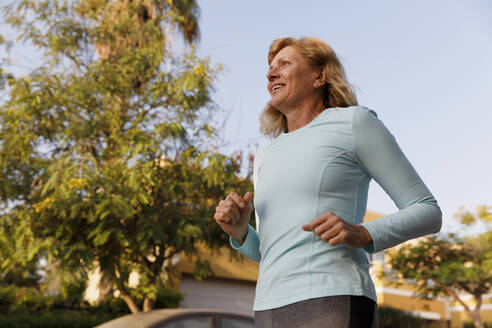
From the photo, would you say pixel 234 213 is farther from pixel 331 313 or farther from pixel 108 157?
pixel 108 157

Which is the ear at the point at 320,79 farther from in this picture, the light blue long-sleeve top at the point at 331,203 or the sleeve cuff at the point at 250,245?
the sleeve cuff at the point at 250,245

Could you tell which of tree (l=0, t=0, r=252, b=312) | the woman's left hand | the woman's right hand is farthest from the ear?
tree (l=0, t=0, r=252, b=312)

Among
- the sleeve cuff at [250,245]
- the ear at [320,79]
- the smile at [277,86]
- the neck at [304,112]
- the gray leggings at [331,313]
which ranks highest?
the ear at [320,79]

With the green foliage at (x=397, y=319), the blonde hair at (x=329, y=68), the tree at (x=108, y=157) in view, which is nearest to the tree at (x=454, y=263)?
the green foliage at (x=397, y=319)

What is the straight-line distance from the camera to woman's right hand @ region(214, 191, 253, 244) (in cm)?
159

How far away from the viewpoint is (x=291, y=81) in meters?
1.71

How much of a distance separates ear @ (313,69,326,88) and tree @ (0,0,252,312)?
7.33 meters

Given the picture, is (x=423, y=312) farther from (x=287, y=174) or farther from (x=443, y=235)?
(x=287, y=174)

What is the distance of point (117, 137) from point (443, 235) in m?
13.8

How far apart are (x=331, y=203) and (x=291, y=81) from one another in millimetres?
454

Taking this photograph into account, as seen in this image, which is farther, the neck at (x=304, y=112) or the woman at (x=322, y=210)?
the neck at (x=304, y=112)

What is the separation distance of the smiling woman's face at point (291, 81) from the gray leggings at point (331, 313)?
0.63 metres

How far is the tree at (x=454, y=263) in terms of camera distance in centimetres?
1861

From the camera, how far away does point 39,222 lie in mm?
9648
